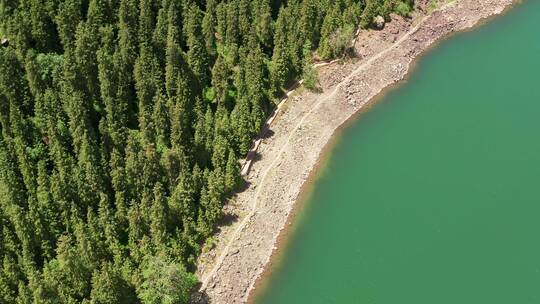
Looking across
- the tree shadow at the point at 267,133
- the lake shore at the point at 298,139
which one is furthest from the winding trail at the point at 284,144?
the tree shadow at the point at 267,133

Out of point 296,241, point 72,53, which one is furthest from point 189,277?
point 72,53

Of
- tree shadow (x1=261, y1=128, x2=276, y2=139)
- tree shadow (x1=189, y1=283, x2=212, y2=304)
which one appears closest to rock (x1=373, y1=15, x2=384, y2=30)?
tree shadow (x1=261, y1=128, x2=276, y2=139)

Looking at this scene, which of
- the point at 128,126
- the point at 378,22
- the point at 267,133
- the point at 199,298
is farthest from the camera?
the point at 378,22

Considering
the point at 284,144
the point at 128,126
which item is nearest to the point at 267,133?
the point at 284,144

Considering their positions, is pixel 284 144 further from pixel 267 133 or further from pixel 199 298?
pixel 199 298

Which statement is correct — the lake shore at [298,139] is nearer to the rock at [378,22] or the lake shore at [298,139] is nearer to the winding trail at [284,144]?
the winding trail at [284,144]

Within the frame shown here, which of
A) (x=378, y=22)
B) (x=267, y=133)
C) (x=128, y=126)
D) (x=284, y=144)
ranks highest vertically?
(x=128, y=126)
